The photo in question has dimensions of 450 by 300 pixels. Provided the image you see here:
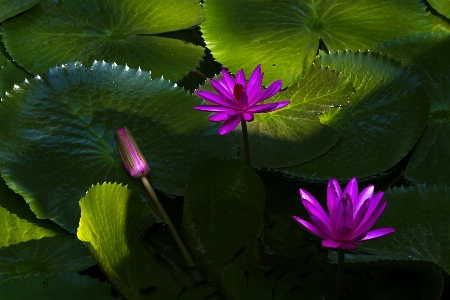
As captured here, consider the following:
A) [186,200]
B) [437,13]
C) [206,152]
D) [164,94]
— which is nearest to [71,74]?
[164,94]

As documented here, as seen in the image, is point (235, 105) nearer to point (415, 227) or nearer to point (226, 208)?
point (226, 208)

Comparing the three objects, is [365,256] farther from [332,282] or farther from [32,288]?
[32,288]

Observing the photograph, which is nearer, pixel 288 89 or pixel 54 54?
pixel 288 89

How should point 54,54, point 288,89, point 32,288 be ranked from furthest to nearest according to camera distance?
point 54,54, point 288,89, point 32,288

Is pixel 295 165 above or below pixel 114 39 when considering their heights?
below

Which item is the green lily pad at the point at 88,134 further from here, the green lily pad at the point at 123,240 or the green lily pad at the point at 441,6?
the green lily pad at the point at 441,6
